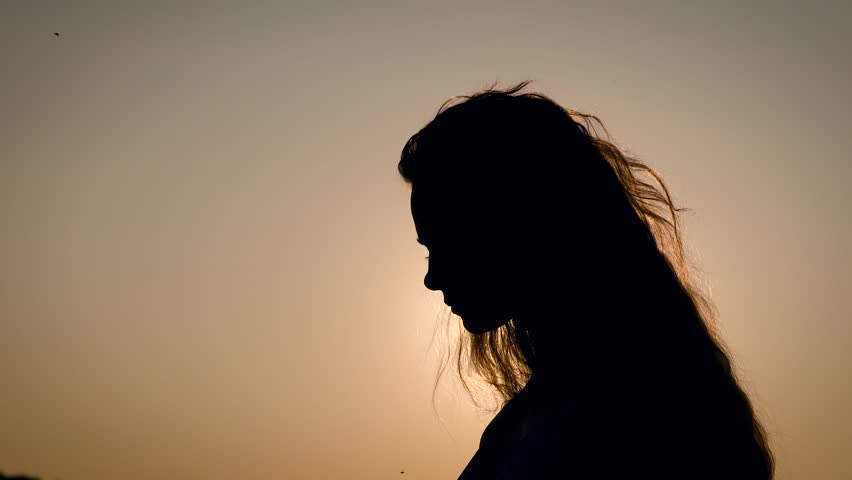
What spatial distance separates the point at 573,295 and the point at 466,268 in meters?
0.39

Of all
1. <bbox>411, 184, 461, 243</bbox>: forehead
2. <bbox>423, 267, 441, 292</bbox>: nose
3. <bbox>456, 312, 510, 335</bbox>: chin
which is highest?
<bbox>411, 184, 461, 243</bbox>: forehead

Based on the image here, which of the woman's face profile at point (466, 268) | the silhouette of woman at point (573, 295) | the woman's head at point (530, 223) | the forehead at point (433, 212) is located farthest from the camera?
the forehead at point (433, 212)

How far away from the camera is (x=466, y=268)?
2.52 metres

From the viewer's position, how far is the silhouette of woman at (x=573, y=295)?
177cm

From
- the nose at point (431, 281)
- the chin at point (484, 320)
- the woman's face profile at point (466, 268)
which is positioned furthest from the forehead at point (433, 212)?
the chin at point (484, 320)

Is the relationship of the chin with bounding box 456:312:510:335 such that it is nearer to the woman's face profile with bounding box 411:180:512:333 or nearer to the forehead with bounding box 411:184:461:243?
the woman's face profile with bounding box 411:180:512:333

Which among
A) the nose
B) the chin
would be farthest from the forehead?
the chin

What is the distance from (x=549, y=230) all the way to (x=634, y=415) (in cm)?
78

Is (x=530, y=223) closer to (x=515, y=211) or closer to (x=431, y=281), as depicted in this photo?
(x=515, y=211)

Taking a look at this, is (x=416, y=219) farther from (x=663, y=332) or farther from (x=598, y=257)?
(x=663, y=332)

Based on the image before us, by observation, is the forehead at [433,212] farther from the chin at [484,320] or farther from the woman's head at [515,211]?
the chin at [484,320]

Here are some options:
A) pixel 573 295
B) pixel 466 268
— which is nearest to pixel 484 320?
pixel 466 268

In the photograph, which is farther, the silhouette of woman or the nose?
the nose

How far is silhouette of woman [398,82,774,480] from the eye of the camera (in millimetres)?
1771
